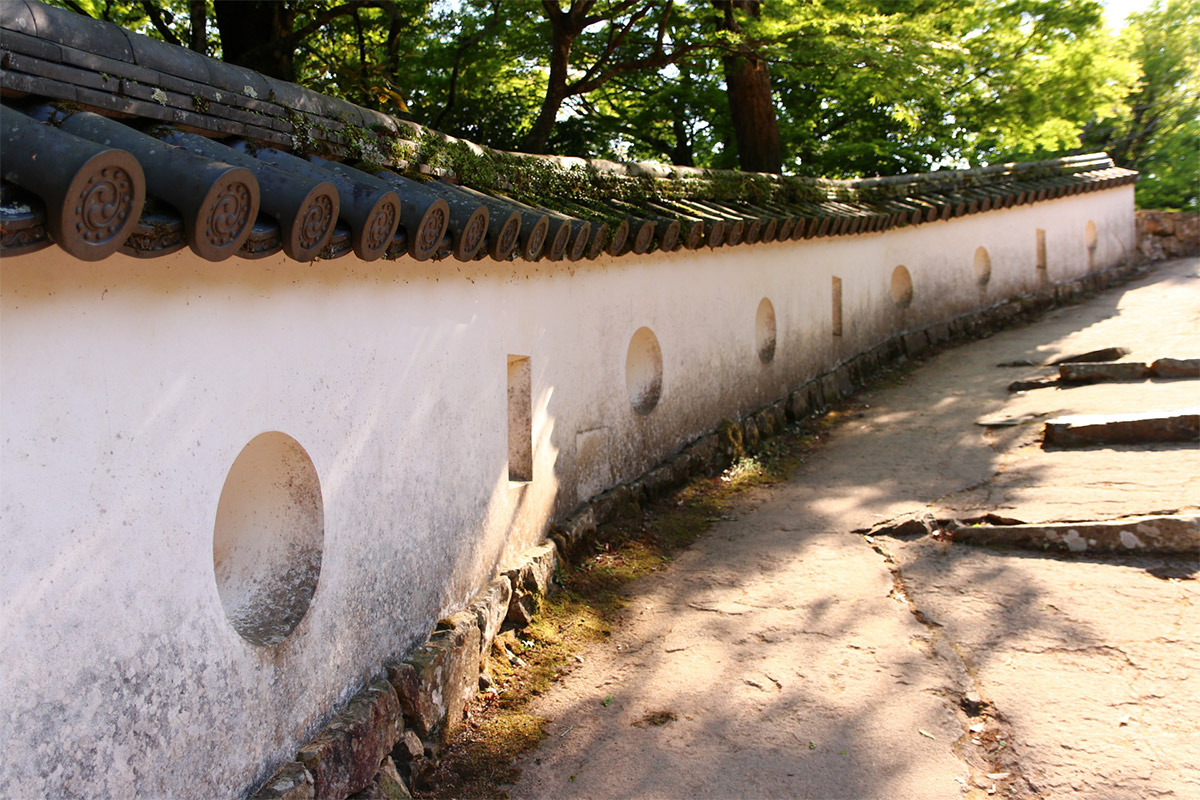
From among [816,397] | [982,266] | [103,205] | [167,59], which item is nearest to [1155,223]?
[982,266]

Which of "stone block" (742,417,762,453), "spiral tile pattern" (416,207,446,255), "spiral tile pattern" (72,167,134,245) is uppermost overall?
"spiral tile pattern" (72,167,134,245)

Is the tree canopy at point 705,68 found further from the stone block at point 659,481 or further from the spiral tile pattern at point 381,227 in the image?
the spiral tile pattern at point 381,227

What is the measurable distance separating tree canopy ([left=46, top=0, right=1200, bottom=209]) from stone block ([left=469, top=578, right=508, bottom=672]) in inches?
164

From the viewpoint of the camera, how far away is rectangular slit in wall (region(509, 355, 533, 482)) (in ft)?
18.5

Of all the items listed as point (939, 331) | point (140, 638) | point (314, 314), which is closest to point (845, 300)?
point (939, 331)

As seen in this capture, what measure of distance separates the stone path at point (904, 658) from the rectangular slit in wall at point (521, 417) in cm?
111

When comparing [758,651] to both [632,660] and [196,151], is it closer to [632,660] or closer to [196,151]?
[632,660]

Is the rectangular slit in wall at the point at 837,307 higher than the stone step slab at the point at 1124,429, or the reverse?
the rectangular slit in wall at the point at 837,307

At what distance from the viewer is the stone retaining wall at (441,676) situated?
11.7ft

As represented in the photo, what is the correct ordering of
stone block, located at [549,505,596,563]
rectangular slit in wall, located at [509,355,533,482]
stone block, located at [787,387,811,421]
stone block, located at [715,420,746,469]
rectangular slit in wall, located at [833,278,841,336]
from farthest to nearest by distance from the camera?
1. rectangular slit in wall, located at [833,278,841,336]
2. stone block, located at [787,387,811,421]
3. stone block, located at [715,420,746,469]
4. stone block, located at [549,505,596,563]
5. rectangular slit in wall, located at [509,355,533,482]

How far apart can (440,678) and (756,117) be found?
9153 millimetres

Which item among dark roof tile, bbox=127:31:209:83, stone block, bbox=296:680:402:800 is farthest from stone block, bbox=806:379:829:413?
dark roof tile, bbox=127:31:209:83

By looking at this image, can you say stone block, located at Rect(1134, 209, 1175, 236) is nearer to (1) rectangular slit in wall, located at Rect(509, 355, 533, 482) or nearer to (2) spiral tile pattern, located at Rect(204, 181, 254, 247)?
(1) rectangular slit in wall, located at Rect(509, 355, 533, 482)

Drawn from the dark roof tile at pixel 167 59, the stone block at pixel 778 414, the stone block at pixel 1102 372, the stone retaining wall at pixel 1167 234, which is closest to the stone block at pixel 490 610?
the dark roof tile at pixel 167 59
